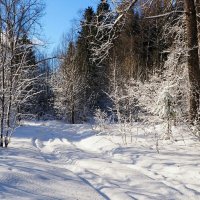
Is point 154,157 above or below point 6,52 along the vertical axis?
below

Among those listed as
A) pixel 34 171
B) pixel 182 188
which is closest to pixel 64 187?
pixel 34 171

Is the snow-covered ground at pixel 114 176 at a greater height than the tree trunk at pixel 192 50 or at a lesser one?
lesser

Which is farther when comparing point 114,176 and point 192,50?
point 192,50

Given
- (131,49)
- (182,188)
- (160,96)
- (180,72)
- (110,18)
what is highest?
(131,49)

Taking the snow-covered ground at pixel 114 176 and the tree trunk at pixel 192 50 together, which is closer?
the snow-covered ground at pixel 114 176

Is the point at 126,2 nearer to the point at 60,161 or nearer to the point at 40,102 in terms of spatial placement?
the point at 60,161

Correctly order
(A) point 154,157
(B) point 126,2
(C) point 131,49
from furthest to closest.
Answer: (C) point 131,49 → (B) point 126,2 → (A) point 154,157

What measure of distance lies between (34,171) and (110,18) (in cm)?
642

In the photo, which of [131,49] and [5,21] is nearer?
[5,21]

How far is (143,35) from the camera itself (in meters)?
34.8

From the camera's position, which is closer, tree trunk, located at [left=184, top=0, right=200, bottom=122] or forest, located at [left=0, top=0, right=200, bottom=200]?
forest, located at [left=0, top=0, right=200, bottom=200]

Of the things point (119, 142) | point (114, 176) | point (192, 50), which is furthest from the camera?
point (119, 142)

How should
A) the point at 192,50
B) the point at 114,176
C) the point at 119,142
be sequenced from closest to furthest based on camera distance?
the point at 114,176, the point at 192,50, the point at 119,142

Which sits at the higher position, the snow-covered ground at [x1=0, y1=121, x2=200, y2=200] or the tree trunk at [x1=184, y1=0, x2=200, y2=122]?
the tree trunk at [x1=184, y1=0, x2=200, y2=122]
